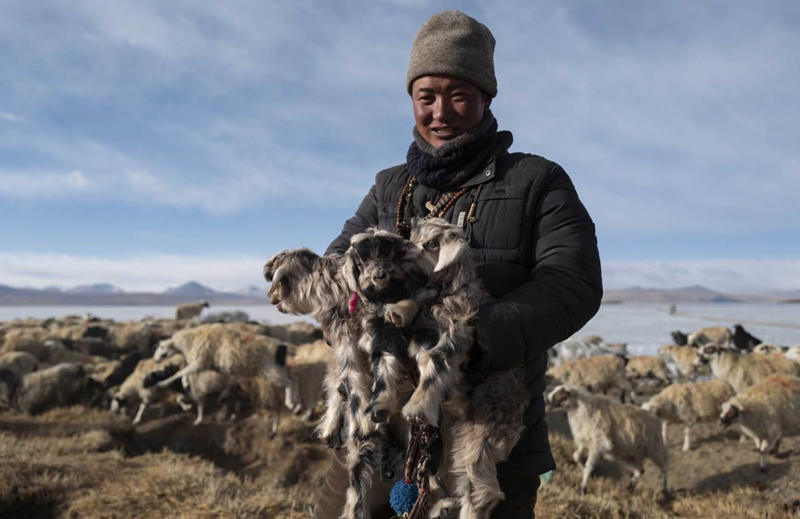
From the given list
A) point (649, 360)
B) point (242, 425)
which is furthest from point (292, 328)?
point (649, 360)

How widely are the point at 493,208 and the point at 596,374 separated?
45.8ft

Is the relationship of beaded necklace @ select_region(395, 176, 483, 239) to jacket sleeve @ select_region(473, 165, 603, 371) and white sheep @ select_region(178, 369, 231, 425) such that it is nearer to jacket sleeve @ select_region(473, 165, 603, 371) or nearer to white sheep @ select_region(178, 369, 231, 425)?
jacket sleeve @ select_region(473, 165, 603, 371)

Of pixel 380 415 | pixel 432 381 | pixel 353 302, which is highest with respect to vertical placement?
pixel 353 302

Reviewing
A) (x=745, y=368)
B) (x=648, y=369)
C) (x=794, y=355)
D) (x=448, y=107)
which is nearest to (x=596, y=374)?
(x=648, y=369)

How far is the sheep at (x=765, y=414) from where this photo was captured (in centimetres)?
1052

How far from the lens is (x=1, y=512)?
7.27 meters

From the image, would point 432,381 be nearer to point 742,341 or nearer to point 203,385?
point 203,385

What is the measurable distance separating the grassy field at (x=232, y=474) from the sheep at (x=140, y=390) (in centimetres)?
44

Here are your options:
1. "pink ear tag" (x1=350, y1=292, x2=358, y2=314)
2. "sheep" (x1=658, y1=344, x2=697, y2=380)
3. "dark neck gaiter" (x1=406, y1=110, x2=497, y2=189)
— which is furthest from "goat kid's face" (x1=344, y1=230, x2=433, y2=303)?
"sheep" (x1=658, y1=344, x2=697, y2=380)

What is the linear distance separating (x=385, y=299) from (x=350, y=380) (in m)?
0.35

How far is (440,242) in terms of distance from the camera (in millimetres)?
2158

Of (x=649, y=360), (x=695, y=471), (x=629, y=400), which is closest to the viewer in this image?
(x=695, y=471)

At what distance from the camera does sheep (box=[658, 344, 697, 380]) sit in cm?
1672

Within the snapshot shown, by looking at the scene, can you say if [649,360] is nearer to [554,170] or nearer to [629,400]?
[629,400]
